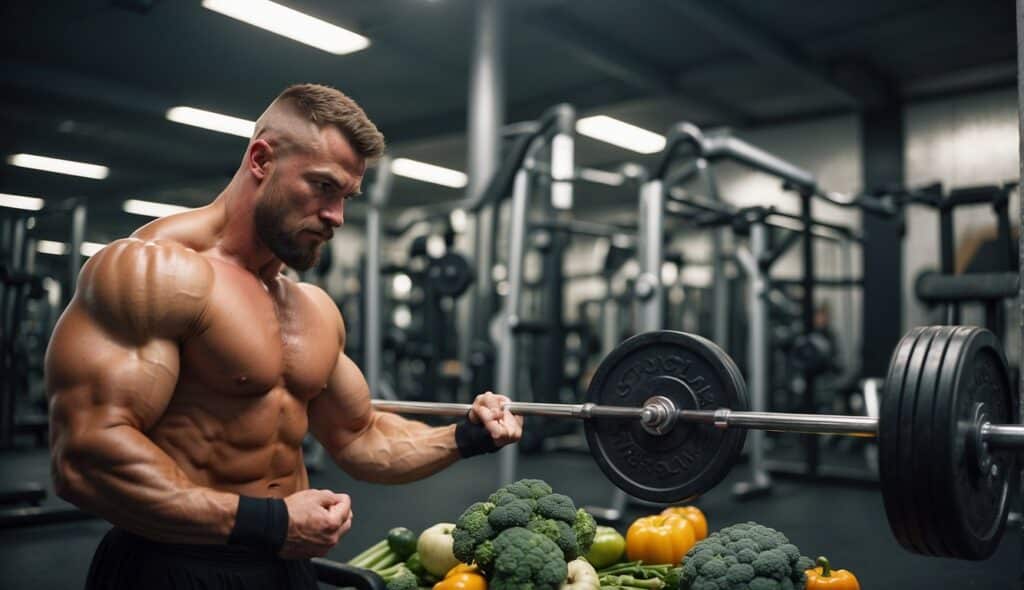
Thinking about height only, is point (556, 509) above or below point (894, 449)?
below

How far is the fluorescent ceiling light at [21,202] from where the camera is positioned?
202 inches

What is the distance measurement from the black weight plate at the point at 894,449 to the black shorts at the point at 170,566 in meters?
1.09

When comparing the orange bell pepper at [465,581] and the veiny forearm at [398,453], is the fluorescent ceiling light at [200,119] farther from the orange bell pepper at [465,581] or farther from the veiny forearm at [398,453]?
the orange bell pepper at [465,581]

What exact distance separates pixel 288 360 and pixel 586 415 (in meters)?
0.61

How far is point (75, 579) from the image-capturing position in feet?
9.05

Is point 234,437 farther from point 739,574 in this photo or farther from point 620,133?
point 620,133

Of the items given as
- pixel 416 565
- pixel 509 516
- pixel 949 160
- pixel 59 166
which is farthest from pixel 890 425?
pixel 59 166

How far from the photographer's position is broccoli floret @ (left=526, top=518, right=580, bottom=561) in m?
1.82

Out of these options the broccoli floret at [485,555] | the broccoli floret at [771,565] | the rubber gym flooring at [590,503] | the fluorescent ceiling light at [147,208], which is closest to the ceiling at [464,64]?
the rubber gym flooring at [590,503]

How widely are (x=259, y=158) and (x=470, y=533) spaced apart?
933mm

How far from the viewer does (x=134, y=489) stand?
1.21m

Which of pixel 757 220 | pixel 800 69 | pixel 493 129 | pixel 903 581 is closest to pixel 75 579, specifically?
pixel 903 581

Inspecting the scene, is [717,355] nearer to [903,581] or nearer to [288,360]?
[288,360]

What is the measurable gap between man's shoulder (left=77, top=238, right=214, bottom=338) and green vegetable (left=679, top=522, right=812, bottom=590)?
3.78 feet
